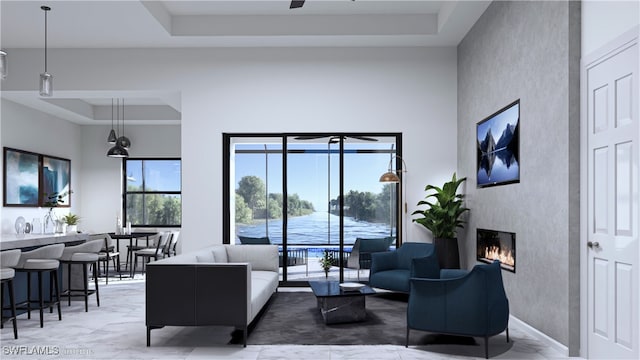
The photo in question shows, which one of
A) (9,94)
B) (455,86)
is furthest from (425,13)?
(9,94)

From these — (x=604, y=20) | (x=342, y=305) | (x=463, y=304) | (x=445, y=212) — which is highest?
(x=604, y=20)

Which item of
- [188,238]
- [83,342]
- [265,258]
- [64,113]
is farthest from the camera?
[64,113]

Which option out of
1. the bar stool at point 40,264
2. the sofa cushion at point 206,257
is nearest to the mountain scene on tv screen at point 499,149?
the sofa cushion at point 206,257

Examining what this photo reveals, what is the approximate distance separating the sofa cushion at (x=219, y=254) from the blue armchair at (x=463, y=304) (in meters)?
2.74

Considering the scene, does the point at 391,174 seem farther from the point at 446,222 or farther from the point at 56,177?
the point at 56,177

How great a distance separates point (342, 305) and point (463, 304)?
1.52m

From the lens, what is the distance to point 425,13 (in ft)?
24.2

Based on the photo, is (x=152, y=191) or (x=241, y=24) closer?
(x=241, y=24)

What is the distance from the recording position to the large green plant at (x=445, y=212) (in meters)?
7.34

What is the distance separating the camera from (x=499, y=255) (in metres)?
6.11

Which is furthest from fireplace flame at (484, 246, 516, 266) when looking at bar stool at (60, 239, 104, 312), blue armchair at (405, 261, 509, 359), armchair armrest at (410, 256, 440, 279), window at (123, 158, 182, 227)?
window at (123, 158, 182, 227)

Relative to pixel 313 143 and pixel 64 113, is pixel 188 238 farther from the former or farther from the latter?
pixel 64 113

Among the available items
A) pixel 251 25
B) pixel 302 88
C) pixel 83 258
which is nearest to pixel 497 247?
pixel 302 88

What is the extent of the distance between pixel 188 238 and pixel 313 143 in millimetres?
2357
